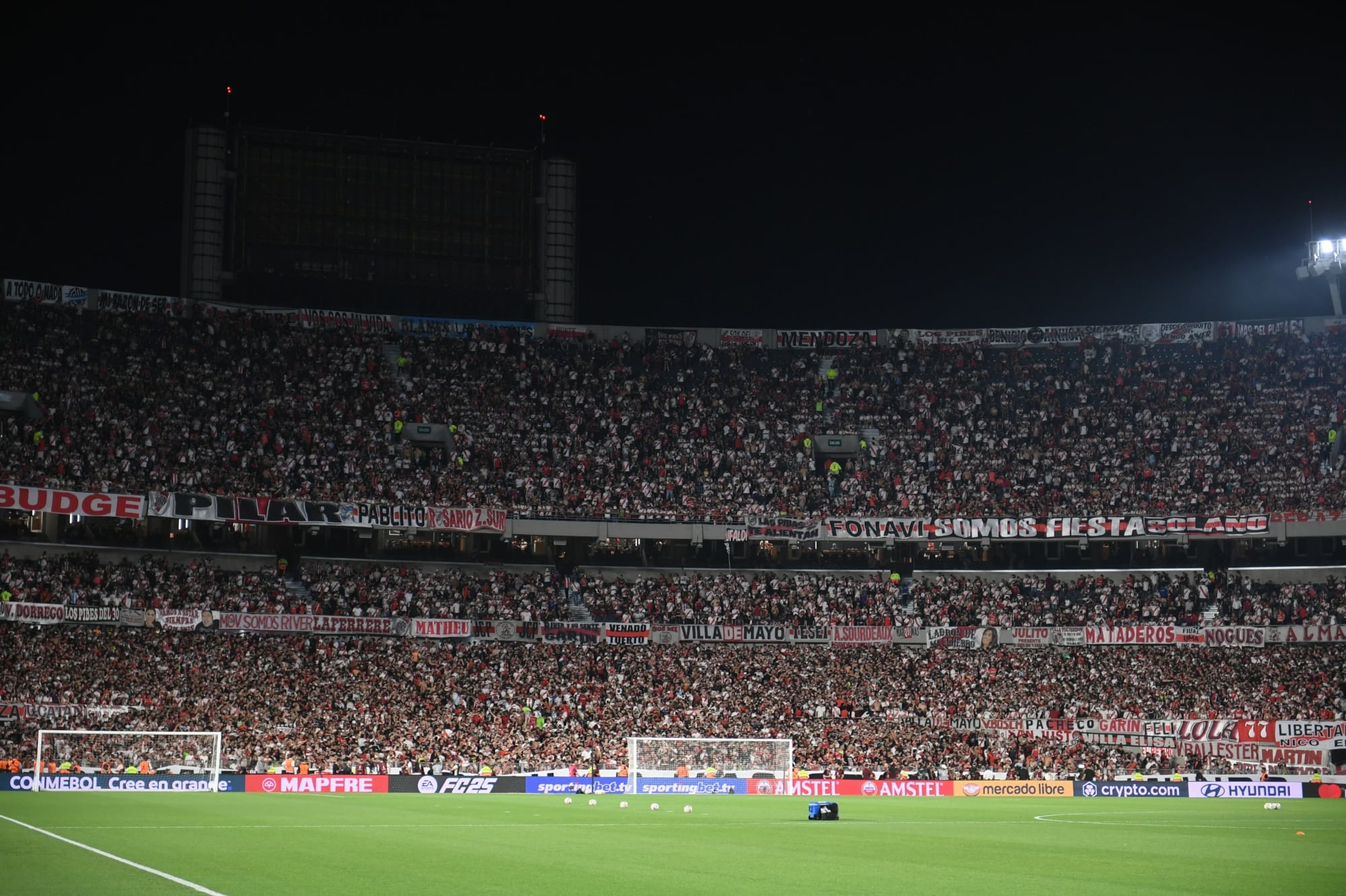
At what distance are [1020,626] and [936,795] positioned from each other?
1563cm

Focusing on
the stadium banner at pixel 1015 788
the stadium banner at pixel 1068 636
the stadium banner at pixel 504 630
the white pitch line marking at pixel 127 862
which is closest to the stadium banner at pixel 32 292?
the stadium banner at pixel 504 630

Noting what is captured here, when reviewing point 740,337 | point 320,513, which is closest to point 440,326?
point 320,513

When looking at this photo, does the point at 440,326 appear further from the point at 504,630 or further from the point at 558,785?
the point at 558,785

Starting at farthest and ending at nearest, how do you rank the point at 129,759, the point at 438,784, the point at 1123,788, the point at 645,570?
the point at 645,570, the point at 1123,788, the point at 438,784, the point at 129,759

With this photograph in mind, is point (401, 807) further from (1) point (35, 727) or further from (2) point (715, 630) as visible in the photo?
(2) point (715, 630)

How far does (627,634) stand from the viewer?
2571 inches

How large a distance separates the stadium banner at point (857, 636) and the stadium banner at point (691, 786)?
1585 cm

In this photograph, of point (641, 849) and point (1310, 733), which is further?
point (1310, 733)

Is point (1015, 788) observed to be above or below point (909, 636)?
below


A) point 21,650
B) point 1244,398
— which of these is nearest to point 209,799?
point 21,650

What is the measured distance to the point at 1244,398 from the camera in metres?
71.9

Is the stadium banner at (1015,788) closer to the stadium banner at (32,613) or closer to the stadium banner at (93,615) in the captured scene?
the stadium banner at (93,615)

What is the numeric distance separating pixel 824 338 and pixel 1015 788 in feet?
111

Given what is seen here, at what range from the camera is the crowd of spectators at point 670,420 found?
6462 centimetres
